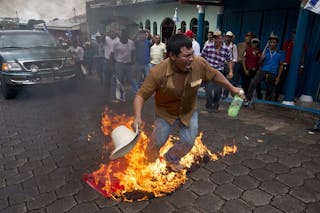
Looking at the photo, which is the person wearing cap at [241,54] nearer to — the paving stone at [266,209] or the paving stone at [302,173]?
the paving stone at [302,173]

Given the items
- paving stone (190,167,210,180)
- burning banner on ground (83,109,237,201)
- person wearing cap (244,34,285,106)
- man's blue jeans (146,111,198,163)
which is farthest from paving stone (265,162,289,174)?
person wearing cap (244,34,285,106)

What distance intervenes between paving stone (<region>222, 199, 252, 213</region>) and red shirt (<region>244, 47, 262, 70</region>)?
191 inches

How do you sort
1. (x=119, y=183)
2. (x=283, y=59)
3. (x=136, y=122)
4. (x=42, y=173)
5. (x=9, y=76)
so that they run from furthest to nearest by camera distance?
(x=9, y=76) → (x=283, y=59) → (x=42, y=173) → (x=119, y=183) → (x=136, y=122)

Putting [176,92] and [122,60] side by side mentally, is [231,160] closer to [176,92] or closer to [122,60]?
[176,92]

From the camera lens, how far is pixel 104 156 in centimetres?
408

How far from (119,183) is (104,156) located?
98 centimetres

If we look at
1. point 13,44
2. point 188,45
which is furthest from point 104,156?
point 13,44

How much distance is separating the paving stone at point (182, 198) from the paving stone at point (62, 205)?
3.80 feet

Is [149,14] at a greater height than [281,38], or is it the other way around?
[149,14]

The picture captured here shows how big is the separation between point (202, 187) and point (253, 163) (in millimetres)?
1097

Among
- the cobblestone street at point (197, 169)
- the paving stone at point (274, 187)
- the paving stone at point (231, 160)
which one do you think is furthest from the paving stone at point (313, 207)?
the paving stone at point (231, 160)

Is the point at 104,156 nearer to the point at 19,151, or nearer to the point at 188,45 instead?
the point at 19,151

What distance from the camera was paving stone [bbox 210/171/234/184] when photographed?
3.39 metres

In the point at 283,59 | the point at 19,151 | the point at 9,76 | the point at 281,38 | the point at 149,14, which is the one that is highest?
→ the point at 149,14
